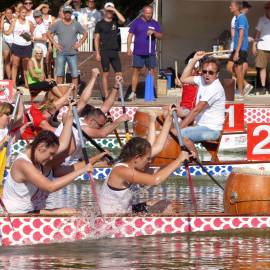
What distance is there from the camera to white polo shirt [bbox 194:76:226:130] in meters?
9.19

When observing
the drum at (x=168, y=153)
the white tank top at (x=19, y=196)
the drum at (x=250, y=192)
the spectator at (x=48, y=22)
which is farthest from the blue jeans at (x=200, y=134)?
the spectator at (x=48, y=22)

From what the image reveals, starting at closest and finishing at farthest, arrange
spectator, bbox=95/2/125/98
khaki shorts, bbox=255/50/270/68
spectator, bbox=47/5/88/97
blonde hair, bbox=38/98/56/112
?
1. blonde hair, bbox=38/98/56/112
2. spectator, bbox=47/5/88/97
3. spectator, bbox=95/2/125/98
4. khaki shorts, bbox=255/50/270/68

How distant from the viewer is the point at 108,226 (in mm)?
6387

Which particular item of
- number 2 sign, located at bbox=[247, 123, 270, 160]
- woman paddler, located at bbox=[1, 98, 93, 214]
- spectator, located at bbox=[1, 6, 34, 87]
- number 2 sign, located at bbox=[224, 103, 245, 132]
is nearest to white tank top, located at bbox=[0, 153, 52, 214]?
woman paddler, located at bbox=[1, 98, 93, 214]

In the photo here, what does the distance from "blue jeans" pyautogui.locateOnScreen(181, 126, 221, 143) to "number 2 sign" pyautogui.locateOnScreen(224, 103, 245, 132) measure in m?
2.57

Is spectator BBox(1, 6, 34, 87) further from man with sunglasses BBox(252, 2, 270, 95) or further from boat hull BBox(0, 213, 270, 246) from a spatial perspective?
boat hull BBox(0, 213, 270, 246)

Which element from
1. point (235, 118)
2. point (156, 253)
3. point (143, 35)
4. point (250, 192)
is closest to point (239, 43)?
point (143, 35)

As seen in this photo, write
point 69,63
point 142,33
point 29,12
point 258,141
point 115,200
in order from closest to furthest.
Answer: point 115,200, point 258,141, point 69,63, point 142,33, point 29,12

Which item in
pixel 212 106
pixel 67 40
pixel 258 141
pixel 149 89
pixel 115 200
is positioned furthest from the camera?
pixel 149 89

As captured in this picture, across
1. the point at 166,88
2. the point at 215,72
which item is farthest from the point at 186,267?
the point at 166,88

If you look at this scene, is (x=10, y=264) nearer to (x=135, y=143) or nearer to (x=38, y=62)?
(x=135, y=143)

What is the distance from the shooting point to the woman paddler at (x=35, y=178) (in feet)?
19.7

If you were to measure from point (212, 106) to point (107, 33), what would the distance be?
5339mm

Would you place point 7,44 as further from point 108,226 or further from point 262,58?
point 108,226
